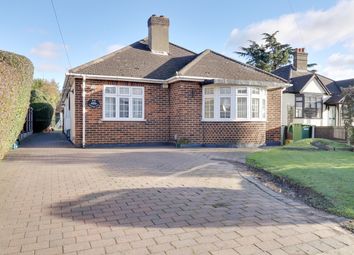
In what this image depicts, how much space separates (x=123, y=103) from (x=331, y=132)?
1355cm

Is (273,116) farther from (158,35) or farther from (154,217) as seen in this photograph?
(154,217)

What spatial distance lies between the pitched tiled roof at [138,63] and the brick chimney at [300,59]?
13517 mm

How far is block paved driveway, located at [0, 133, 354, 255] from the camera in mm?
3354

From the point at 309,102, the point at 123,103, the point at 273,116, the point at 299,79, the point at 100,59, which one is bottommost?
the point at 273,116

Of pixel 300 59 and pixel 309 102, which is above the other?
pixel 300 59

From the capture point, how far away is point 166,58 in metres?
17.1

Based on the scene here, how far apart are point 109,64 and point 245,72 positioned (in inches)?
282

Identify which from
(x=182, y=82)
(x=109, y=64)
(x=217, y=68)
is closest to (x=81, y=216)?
(x=182, y=82)

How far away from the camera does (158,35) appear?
1741cm

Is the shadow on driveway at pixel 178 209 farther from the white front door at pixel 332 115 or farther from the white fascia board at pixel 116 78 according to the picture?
the white front door at pixel 332 115

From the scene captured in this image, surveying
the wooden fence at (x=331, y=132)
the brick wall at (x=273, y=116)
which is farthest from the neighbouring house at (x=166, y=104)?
the wooden fence at (x=331, y=132)

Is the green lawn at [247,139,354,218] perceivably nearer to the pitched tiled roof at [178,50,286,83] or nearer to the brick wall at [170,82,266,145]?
the brick wall at [170,82,266,145]

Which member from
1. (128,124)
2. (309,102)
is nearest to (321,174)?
(128,124)

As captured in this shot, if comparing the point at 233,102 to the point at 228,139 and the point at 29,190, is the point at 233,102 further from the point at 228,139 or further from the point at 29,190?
the point at 29,190
